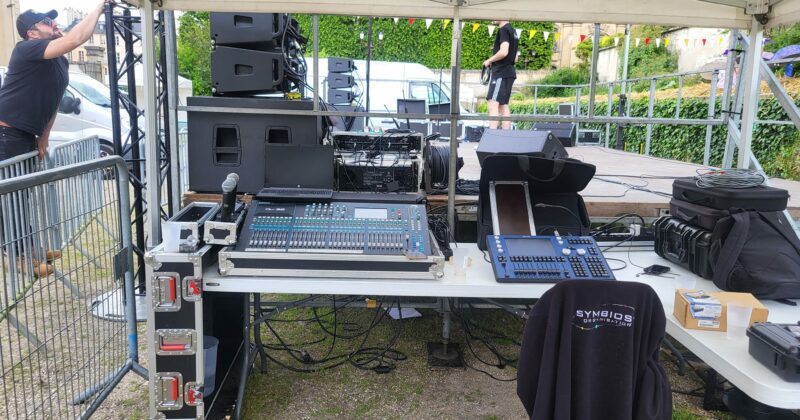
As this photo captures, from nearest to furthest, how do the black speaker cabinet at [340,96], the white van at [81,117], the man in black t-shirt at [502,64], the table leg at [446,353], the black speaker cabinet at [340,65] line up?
the table leg at [446,353], the man in black t-shirt at [502,64], the white van at [81,117], the black speaker cabinet at [340,65], the black speaker cabinet at [340,96]

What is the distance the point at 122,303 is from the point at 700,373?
122 inches

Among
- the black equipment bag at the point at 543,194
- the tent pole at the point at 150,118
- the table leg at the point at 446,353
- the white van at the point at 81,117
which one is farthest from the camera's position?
the white van at the point at 81,117

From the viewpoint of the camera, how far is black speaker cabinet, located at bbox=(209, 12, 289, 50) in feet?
9.88

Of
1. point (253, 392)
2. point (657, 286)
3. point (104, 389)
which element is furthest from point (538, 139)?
point (104, 389)

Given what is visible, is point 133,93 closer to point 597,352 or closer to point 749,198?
point 597,352

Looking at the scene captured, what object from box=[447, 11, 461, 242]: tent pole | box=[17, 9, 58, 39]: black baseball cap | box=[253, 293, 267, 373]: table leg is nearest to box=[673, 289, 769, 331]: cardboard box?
box=[447, 11, 461, 242]: tent pole

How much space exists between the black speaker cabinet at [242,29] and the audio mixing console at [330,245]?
52.4 inches

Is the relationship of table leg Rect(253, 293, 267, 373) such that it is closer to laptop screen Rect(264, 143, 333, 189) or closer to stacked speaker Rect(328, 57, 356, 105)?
laptop screen Rect(264, 143, 333, 189)

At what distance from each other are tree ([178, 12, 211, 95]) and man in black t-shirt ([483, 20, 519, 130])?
16377 mm

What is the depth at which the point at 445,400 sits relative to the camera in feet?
8.61

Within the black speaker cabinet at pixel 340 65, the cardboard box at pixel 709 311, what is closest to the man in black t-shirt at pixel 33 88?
the cardboard box at pixel 709 311

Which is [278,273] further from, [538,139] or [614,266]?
[538,139]

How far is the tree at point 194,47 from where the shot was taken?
20328 millimetres

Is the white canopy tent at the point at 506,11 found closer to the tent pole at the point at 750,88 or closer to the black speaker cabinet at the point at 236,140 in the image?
the tent pole at the point at 750,88
